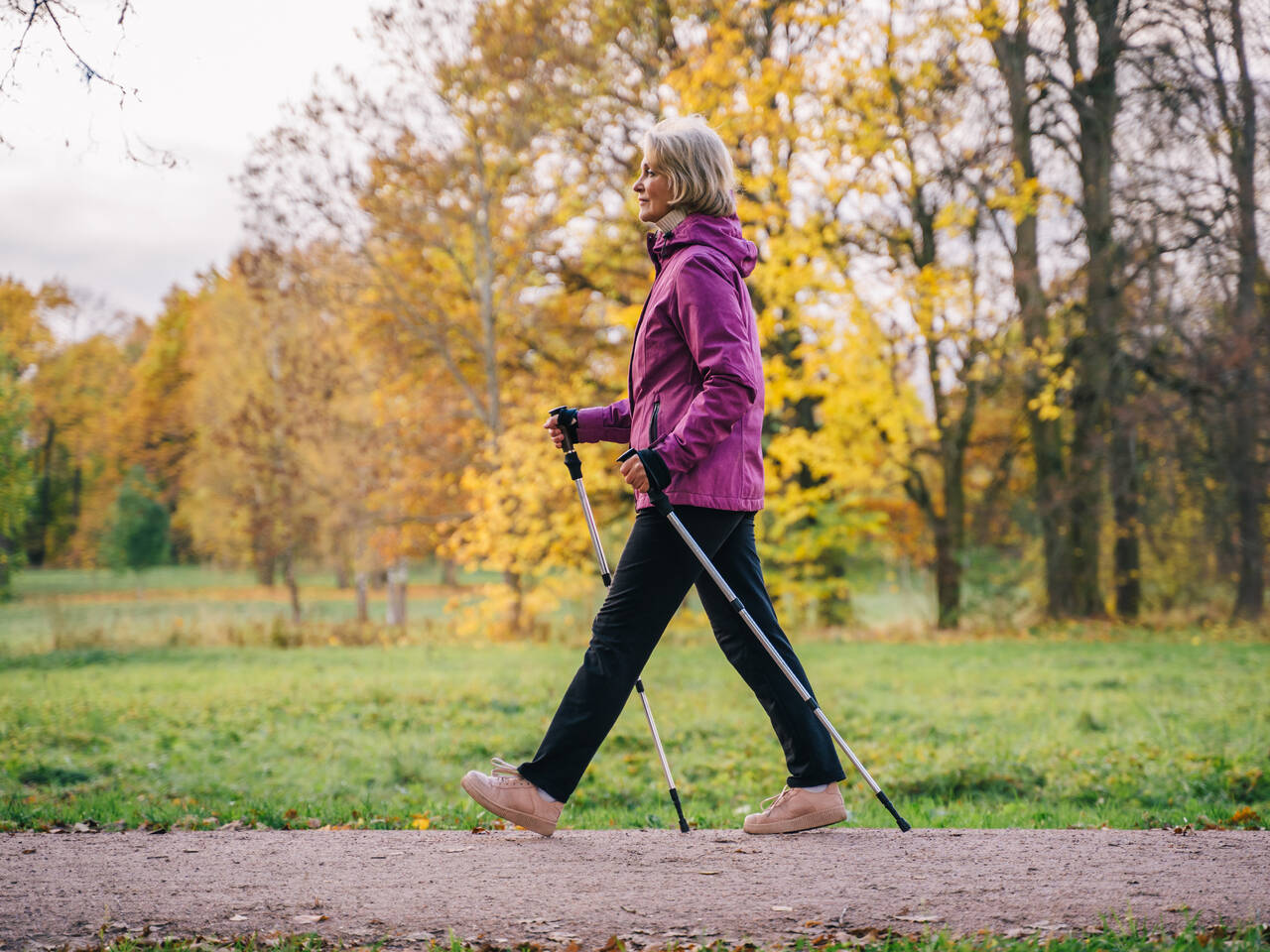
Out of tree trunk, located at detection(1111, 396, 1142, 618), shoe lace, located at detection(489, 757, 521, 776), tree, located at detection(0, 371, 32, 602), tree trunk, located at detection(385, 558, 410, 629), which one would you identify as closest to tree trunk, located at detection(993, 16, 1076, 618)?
tree trunk, located at detection(1111, 396, 1142, 618)

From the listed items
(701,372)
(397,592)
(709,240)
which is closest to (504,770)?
(701,372)

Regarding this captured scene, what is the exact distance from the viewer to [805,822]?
3.78 m

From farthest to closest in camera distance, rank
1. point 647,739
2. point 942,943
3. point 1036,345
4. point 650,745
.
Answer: point 1036,345 → point 647,739 → point 650,745 → point 942,943

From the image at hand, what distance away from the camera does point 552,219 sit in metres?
17.7

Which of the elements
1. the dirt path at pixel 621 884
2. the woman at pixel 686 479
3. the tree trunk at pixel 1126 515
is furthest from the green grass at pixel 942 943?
the tree trunk at pixel 1126 515

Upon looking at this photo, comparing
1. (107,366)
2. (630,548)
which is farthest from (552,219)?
(107,366)

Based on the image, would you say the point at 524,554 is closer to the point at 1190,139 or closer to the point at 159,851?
the point at 1190,139

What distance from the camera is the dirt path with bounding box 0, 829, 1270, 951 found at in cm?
290

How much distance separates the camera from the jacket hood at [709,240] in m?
3.68

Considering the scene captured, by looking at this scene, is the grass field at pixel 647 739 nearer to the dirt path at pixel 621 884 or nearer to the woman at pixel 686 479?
the dirt path at pixel 621 884

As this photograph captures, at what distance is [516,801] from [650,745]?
14.3 ft

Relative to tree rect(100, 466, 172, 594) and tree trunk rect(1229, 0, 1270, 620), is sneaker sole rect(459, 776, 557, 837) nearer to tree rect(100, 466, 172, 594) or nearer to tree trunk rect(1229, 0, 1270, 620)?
tree trunk rect(1229, 0, 1270, 620)

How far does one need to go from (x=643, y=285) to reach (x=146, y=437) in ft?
87.4

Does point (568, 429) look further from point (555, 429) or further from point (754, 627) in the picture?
point (754, 627)
